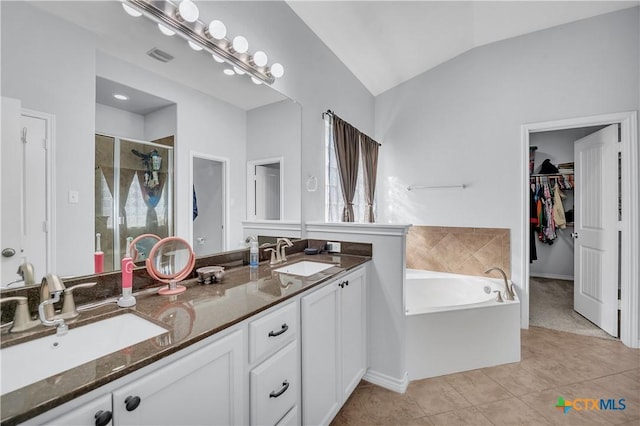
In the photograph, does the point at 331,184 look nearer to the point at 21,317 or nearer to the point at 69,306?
the point at 69,306

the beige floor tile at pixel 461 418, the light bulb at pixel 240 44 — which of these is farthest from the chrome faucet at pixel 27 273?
the beige floor tile at pixel 461 418

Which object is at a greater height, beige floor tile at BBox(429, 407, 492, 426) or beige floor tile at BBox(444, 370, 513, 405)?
beige floor tile at BBox(444, 370, 513, 405)

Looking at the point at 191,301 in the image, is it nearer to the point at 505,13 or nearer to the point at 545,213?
the point at 505,13

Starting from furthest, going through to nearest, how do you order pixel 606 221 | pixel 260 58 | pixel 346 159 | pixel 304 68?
pixel 346 159 < pixel 606 221 < pixel 304 68 < pixel 260 58

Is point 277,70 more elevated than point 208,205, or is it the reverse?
point 277,70

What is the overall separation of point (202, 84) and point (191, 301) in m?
1.18

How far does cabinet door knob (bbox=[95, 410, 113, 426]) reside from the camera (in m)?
0.60

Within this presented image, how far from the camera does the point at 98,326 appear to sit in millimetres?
898

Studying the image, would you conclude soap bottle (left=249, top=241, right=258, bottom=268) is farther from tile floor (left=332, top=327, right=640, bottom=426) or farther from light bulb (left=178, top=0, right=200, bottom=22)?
light bulb (left=178, top=0, right=200, bottom=22)

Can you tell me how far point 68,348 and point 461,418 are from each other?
2.00 m

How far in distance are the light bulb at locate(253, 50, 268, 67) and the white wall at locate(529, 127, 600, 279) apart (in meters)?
4.79

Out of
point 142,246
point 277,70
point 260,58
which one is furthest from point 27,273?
point 277,70

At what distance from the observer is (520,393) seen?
1.87 meters

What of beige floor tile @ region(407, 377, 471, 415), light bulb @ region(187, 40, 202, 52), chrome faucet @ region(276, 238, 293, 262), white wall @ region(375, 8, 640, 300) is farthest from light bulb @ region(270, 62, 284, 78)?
beige floor tile @ region(407, 377, 471, 415)
